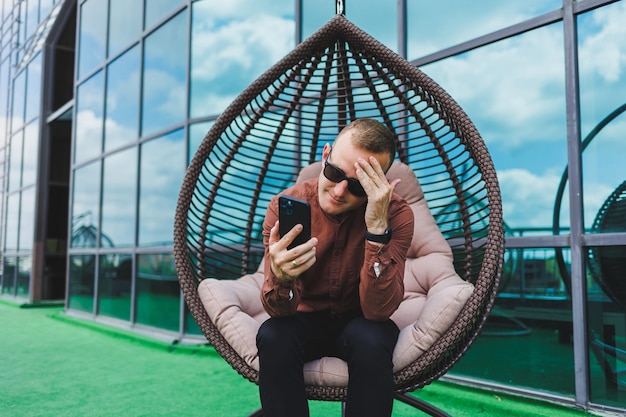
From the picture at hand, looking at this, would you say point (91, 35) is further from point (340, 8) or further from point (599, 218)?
point (599, 218)

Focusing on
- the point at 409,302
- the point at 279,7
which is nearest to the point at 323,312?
the point at 409,302

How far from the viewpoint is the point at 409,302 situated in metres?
1.66

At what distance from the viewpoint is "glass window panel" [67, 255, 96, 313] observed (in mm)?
5195

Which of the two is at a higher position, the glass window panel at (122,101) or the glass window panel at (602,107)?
the glass window panel at (122,101)

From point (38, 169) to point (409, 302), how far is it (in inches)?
269

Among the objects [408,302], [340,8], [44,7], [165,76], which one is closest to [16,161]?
[44,7]

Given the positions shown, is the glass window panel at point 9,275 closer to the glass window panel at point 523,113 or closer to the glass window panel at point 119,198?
the glass window panel at point 119,198

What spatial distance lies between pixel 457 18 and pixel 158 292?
2955mm

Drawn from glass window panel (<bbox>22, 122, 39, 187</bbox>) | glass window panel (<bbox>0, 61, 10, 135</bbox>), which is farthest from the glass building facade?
glass window panel (<bbox>0, 61, 10, 135</bbox>)

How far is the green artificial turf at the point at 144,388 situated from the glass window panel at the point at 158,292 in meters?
0.28

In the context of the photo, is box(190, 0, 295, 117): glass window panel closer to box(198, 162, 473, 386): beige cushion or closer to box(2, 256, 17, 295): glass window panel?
box(198, 162, 473, 386): beige cushion

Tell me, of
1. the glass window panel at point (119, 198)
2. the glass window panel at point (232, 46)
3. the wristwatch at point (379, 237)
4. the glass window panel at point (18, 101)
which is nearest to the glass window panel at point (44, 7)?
the glass window panel at point (18, 101)

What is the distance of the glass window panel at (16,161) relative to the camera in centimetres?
792

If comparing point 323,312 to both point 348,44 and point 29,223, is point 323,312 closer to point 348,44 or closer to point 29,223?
point 348,44
